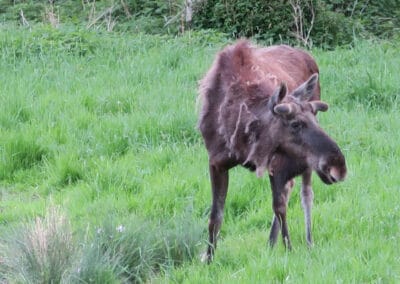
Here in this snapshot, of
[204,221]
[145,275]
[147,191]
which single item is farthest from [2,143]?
[145,275]

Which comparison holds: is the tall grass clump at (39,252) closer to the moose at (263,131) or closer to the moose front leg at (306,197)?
the moose at (263,131)

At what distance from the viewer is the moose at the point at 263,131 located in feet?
19.5

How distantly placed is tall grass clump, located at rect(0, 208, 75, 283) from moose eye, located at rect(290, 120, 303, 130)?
1812 millimetres

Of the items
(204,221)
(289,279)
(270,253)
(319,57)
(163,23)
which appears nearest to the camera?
(289,279)

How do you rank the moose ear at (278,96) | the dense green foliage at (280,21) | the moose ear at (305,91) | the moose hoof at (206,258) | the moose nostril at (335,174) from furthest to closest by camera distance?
the dense green foliage at (280,21), the moose hoof at (206,258), the moose ear at (305,91), the moose ear at (278,96), the moose nostril at (335,174)

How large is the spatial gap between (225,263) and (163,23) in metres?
10.7

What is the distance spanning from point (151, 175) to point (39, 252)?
8.60ft

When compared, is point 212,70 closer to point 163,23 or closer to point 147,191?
point 147,191

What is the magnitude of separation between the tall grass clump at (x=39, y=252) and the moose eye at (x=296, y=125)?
71.4 inches

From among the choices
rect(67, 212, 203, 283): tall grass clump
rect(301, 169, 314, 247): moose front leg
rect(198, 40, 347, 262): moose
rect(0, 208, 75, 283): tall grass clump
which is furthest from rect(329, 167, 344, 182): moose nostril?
rect(0, 208, 75, 283): tall grass clump

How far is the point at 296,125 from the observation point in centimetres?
598

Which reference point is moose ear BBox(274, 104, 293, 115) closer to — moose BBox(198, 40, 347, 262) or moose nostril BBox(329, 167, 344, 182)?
moose BBox(198, 40, 347, 262)

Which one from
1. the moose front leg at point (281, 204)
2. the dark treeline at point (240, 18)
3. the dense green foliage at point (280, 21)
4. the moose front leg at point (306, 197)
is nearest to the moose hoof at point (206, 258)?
the moose front leg at point (281, 204)

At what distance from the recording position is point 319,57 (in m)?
12.9
